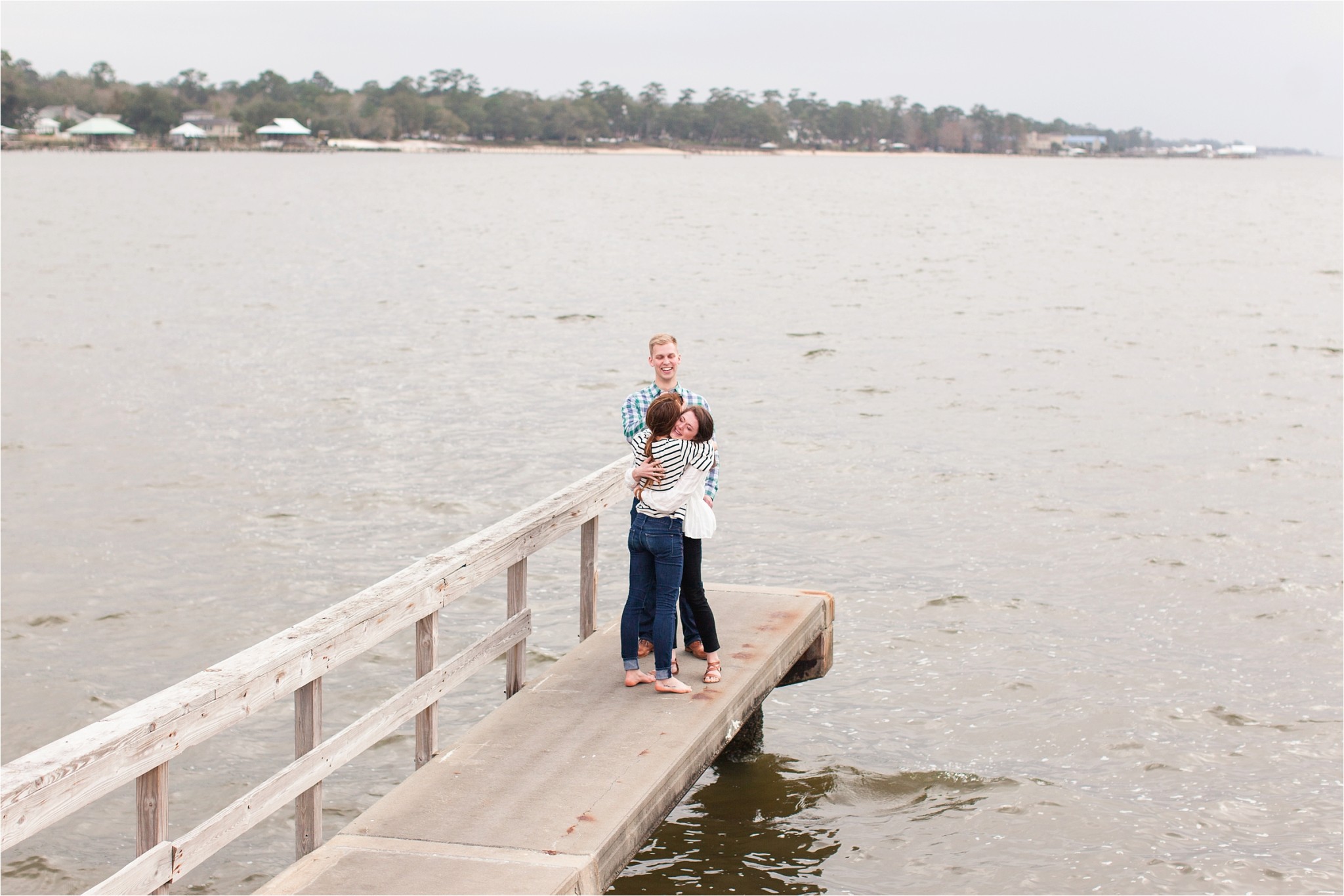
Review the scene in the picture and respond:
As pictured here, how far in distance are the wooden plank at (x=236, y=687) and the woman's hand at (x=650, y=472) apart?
0.64m

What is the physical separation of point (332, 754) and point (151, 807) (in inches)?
39.0

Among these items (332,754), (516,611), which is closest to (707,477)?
(516,611)

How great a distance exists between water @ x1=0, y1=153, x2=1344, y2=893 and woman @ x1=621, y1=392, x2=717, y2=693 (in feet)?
3.87

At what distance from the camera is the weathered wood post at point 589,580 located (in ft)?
24.2

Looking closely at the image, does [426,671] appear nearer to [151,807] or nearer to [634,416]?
[634,416]

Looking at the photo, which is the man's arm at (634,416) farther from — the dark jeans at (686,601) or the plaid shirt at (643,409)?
the dark jeans at (686,601)

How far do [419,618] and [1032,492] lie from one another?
1080 centimetres

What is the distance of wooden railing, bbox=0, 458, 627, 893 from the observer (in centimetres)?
381

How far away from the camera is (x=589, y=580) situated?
7523 millimetres

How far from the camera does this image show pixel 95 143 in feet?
649

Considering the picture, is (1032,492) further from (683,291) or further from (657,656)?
(683,291)

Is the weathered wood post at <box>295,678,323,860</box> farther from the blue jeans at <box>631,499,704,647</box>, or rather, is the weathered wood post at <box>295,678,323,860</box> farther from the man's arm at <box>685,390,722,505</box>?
the man's arm at <box>685,390,722,505</box>

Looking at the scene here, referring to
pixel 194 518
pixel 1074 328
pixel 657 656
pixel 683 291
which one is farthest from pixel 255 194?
pixel 657 656

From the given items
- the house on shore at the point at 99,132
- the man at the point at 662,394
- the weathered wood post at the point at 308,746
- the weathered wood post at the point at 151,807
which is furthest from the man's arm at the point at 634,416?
the house on shore at the point at 99,132
